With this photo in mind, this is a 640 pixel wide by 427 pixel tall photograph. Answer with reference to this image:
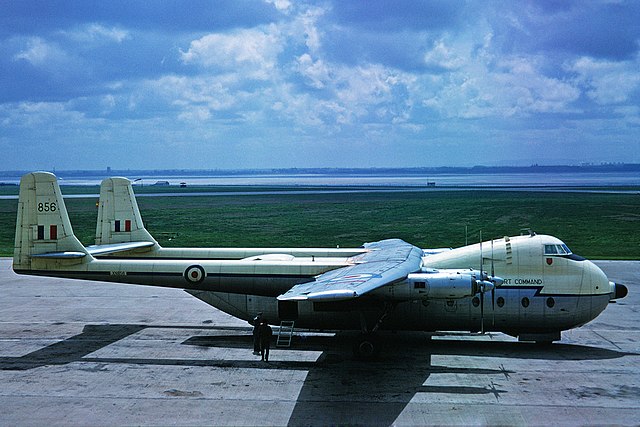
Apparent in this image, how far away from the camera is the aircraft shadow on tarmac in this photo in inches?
730

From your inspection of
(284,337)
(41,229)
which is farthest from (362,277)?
(41,229)

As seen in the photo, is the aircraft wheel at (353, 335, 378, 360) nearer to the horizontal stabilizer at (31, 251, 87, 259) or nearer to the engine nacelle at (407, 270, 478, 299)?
the engine nacelle at (407, 270, 478, 299)

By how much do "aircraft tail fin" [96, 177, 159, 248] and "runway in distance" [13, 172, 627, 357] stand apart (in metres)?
6.37

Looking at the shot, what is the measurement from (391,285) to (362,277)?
74.8 inches

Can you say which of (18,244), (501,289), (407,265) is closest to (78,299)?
(18,244)

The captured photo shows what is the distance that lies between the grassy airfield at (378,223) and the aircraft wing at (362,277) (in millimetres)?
32913

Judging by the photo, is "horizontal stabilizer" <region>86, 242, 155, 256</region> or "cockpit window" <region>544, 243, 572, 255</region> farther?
"horizontal stabilizer" <region>86, 242, 155, 256</region>

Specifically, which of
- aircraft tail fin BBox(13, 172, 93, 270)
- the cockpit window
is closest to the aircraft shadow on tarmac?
aircraft tail fin BBox(13, 172, 93, 270)

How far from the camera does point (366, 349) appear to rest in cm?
2342

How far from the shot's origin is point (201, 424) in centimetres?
1705

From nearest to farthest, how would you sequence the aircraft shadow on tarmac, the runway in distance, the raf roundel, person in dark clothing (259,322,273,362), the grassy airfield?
the aircraft shadow on tarmac
person in dark clothing (259,322,273,362)
the runway in distance
the raf roundel
the grassy airfield

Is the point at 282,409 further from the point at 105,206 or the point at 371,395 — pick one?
the point at 105,206

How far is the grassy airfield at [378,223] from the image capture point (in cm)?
6506

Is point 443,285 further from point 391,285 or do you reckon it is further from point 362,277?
point 362,277
